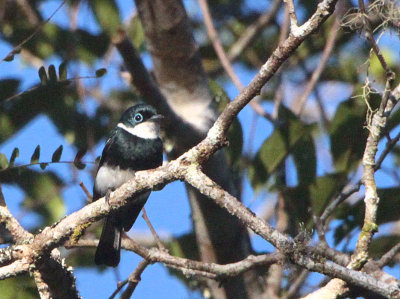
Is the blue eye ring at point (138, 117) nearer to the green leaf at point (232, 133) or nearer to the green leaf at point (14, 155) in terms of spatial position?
the green leaf at point (232, 133)

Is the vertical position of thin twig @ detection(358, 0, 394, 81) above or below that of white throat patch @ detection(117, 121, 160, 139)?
below

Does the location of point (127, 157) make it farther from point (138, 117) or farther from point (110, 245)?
point (110, 245)

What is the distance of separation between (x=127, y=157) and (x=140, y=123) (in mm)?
265

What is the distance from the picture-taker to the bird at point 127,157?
176 inches

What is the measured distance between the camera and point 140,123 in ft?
15.5

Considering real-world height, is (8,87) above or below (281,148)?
above

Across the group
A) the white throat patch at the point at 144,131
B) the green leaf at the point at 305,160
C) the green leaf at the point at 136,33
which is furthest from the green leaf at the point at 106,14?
the green leaf at the point at 305,160

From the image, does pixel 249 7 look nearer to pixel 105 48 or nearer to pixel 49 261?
pixel 105 48

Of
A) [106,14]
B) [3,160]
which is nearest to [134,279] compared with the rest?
[3,160]

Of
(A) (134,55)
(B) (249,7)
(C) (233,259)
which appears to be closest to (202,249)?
(C) (233,259)

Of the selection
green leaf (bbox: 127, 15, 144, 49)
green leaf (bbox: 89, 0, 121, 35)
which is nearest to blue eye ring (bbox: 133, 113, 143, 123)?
green leaf (bbox: 89, 0, 121, 35)

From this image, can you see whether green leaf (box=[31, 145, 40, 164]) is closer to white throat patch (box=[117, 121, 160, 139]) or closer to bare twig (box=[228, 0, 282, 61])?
white throat patch (box=[117, 121, 160, 139])

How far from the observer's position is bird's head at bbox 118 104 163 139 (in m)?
4.67

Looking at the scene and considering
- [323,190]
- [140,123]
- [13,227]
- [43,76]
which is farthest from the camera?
[140,123]
